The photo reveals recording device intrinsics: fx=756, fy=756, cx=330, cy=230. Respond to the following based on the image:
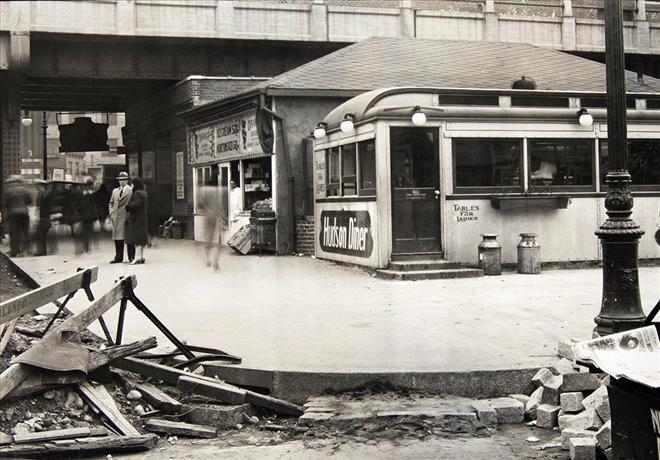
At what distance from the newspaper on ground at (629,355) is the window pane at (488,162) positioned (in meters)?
10.7

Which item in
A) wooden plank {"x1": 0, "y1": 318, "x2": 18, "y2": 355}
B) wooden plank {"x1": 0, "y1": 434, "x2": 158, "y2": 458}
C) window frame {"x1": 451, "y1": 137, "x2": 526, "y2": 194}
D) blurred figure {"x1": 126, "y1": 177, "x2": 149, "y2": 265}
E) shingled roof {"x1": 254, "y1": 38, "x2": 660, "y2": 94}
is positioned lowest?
wooden plank {"x1": 0, "y1": 434, "x2": 158, "y2": 458}

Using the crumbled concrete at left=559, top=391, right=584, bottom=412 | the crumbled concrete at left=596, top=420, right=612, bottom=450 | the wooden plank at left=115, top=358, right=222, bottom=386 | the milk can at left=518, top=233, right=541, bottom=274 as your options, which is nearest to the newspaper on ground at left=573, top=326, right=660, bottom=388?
the crumbled concrete at left=596, top=420, right=612, bottom=450

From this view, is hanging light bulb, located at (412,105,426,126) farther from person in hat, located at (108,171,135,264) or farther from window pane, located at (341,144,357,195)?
person in hat, located at (108,171,135,264)

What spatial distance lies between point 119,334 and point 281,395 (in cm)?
194

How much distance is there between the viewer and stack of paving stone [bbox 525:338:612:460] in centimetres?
494

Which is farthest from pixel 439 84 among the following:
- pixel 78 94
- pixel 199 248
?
pixel 78 94

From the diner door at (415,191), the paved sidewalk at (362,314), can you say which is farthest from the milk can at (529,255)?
the diner door at (415,191)

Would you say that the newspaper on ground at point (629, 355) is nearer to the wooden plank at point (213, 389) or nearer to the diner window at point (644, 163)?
the wooden plank at point (213, 389)

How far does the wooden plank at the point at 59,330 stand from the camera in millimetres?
5531

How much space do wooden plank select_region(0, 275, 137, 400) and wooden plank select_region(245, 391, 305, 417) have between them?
1648 millimetres

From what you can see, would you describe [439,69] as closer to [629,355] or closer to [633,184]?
[633,184]

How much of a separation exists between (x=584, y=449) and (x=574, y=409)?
2.99 ft

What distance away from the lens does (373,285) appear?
13508 millimetres

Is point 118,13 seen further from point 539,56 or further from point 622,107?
point 622,107
